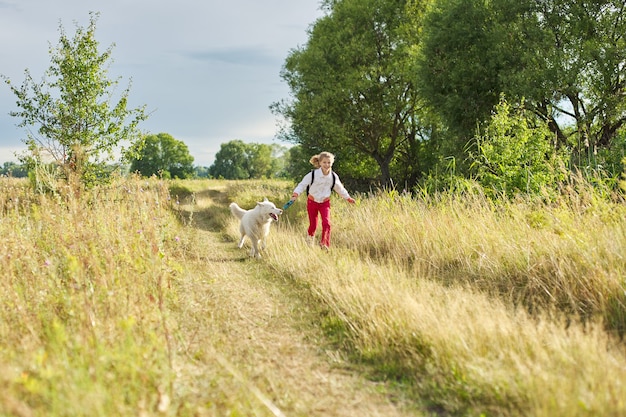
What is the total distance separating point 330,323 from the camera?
4664 millimetres

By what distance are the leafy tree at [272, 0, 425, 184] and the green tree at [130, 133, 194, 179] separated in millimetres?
62643

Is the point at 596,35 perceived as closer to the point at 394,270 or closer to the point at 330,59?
the point at 330,59

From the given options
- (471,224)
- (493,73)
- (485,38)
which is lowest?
(471,224)

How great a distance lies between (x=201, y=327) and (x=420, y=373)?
2.30m

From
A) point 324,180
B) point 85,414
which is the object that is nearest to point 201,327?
point 85,414

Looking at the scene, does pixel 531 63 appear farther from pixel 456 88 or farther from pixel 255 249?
pixel 255 249

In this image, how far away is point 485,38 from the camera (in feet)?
54.6

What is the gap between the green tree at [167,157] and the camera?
270 ft

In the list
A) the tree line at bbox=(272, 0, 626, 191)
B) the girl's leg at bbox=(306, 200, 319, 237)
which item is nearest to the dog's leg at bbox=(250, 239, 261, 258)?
the girl's leg at bbox=(306, 200, 319, 237)

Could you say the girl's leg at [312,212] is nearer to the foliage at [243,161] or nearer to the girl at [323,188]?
the girl at [323,188]

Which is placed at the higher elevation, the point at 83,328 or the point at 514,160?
the point at 514,160

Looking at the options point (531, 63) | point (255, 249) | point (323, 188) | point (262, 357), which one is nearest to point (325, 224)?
point (323, 188)

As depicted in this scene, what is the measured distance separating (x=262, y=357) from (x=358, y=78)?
20271 mm

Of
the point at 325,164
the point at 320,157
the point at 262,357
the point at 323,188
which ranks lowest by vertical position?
the point at 262,357
